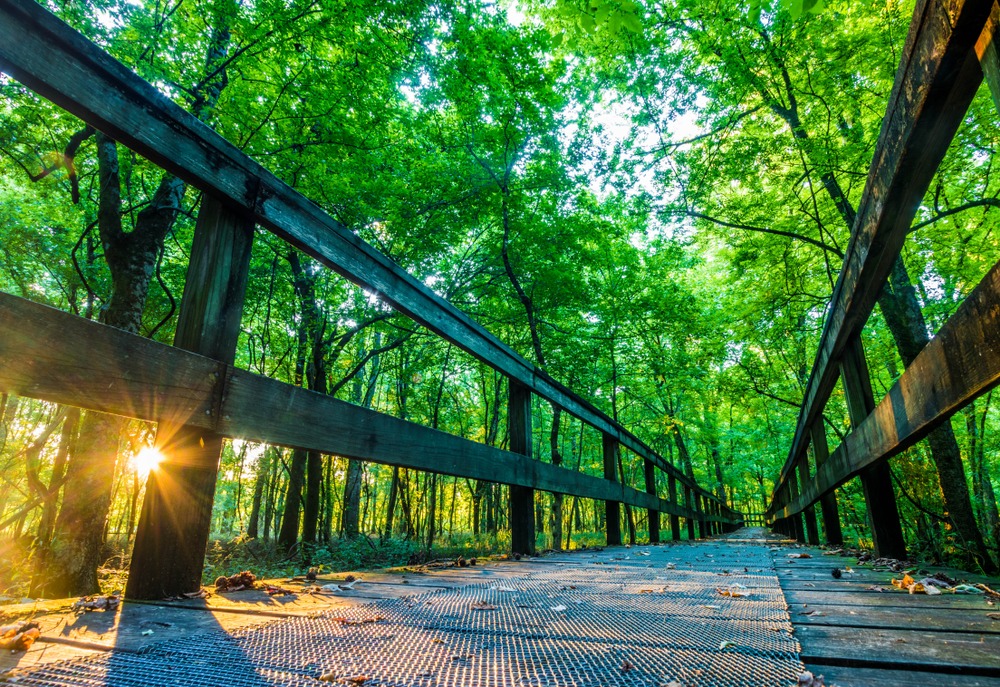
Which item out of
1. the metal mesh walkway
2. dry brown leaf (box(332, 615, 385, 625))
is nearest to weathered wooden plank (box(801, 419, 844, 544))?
the metal mesh walkway

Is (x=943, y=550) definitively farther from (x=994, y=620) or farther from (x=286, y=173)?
(x=286, y=173)

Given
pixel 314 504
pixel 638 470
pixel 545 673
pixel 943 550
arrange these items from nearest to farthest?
pixel 545 673
pixel 943 550
pixel 314 504
pixel 638 470

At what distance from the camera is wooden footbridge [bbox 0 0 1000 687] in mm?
946

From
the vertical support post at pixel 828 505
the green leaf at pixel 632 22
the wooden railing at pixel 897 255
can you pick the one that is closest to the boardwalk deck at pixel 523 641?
the wooden railing at pixel 897 255

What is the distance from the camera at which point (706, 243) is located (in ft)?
32.7

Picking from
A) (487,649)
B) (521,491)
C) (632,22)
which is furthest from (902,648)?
(632,22)

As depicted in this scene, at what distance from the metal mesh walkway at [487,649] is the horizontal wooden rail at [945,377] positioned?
81 cm

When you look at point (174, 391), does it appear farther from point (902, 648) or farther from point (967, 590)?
point (967, 590)

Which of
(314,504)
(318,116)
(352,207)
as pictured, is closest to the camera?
(318,116)

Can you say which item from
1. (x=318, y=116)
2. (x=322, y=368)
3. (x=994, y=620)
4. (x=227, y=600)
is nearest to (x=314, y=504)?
(x=322, y=368)

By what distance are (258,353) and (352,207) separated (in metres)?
6.83

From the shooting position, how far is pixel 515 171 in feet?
30.0

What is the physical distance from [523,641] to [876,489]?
2776mm

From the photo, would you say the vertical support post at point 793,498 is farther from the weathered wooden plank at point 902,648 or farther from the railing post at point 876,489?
the weathered wooden plank at point 902,648
